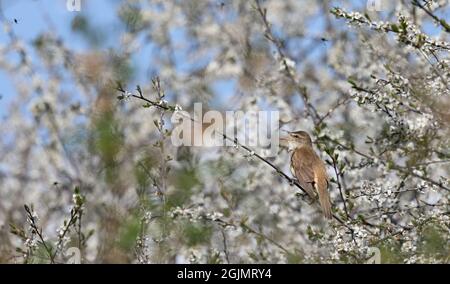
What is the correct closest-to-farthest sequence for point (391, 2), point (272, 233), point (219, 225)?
point (219, 225) → point (272, 233) → point (391, 2)

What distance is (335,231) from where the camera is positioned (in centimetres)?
548

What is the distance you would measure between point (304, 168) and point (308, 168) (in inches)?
1.4

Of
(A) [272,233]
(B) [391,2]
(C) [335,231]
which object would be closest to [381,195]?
(C) [335,231]

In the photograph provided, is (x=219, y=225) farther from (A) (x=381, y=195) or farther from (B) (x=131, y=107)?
(B) (x=131, y=107)

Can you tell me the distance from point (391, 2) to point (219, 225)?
11.1 feet

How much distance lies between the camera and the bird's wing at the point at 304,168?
638 cm

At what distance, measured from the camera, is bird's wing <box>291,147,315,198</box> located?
638cm

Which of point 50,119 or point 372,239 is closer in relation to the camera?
point 372,239

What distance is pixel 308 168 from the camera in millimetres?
6664

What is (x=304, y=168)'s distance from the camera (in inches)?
263

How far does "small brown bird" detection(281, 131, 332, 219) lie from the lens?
20.2 ft

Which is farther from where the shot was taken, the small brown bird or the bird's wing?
the bird's wing

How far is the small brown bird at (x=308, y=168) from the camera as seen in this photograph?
616 centimetres

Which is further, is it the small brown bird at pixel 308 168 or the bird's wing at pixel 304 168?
the bird's wing at pixel 304 168
